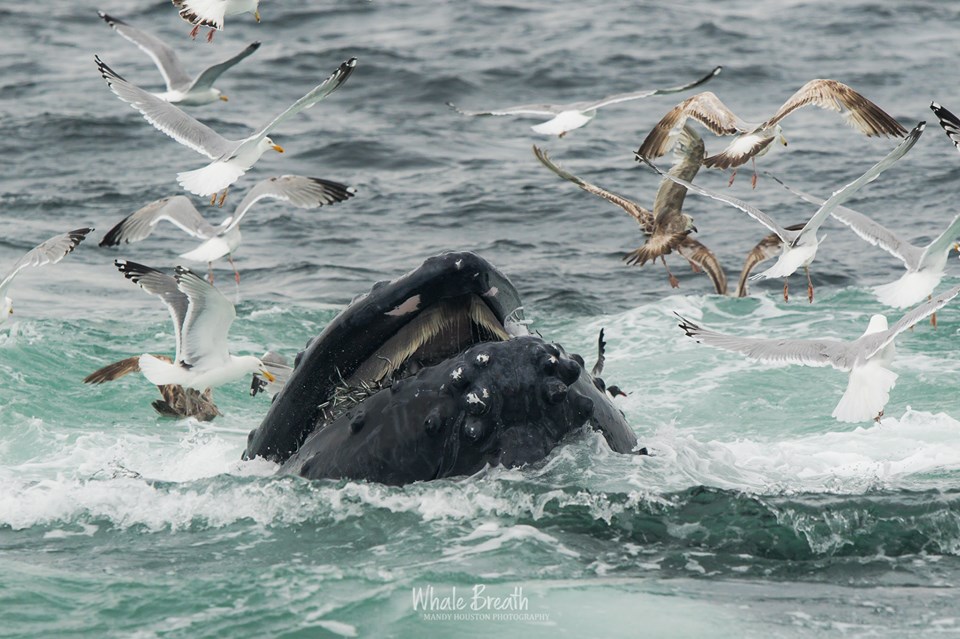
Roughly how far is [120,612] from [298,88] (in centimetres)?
2075

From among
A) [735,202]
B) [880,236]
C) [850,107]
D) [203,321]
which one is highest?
[850,107]

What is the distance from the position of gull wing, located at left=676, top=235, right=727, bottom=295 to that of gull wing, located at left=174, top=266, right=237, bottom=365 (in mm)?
5178

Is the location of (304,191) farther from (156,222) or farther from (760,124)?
(760,124)

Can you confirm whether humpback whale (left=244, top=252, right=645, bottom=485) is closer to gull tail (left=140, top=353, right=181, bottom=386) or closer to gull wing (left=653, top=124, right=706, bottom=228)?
gull tail (left=140, top=353, right=181, bottom=386)

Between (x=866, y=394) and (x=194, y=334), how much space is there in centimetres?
438

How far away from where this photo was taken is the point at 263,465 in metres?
7.47

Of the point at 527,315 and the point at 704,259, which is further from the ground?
the point at 704,259

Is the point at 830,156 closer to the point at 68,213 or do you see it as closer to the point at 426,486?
the point at 68,213

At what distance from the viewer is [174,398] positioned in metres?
11.7

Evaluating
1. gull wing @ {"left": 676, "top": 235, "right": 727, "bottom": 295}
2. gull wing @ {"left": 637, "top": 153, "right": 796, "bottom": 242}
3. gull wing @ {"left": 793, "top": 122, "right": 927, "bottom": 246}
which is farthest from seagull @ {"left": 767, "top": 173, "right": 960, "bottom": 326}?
gull wing @ {"left": 676, "top": 235, "right": 727, "bottom": 295}

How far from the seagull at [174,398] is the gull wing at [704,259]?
15.2 ft

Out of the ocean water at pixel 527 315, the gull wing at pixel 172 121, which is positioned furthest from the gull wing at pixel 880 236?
the gull wing at pixel 172 121

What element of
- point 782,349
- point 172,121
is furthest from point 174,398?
point 782,349

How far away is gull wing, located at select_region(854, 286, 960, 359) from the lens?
855 cm
